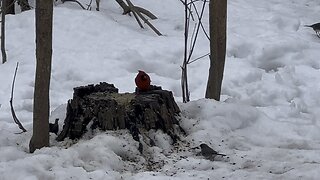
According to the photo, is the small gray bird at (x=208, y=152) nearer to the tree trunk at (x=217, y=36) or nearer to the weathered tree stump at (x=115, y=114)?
the weathered tree stump at (x=115, y=114)

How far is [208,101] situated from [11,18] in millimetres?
5310

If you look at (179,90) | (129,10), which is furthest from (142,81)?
(129,10)

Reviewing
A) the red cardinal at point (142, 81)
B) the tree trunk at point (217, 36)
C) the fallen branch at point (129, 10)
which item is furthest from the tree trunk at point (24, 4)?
the red cardinal at point (142, 81)

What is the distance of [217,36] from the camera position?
4.90 metres

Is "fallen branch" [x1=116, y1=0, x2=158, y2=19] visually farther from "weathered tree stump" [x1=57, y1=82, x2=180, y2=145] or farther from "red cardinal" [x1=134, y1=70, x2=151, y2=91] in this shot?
"weathered tree stump" [x1=57, y1=82, x2=180, y2=145]

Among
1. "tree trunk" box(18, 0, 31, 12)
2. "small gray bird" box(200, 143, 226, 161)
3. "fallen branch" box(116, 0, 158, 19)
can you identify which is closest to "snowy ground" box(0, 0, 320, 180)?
"small gray bird" box(200, 143, 226, 161)

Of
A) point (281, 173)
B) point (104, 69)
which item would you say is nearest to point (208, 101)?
point (281, 173)

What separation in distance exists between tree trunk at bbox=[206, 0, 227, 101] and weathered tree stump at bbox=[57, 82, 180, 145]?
0.89 m

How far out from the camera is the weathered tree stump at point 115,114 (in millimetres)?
3982

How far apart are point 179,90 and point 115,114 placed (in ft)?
9.98

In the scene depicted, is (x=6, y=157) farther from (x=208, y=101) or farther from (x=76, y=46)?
(x=76, y=46)

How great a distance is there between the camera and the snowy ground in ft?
12.0

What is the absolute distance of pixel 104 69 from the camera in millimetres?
7402

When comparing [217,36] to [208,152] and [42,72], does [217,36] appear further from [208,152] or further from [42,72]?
[42,72]
